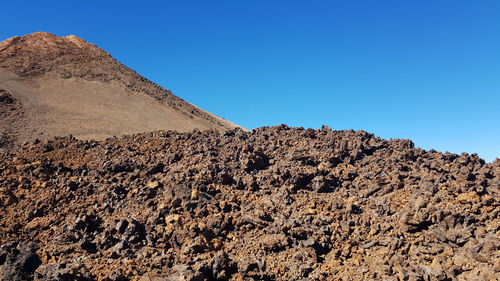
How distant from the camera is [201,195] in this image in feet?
34.5

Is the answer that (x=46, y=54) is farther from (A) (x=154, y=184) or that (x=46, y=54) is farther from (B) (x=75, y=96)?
(A) (x=154, y=184)

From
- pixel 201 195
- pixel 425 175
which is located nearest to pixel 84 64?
pixel 201 195

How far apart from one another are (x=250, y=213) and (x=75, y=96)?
110 ft

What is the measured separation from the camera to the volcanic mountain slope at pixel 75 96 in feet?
93.0

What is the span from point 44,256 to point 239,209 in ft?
16.7

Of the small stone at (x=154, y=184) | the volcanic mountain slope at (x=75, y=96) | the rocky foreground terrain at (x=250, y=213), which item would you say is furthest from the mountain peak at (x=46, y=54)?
the small stone at (x=154, y=184)

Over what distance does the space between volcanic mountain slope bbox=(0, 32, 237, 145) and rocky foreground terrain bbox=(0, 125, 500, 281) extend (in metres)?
15.7

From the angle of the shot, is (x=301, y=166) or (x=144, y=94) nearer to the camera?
(x=301, y=166)

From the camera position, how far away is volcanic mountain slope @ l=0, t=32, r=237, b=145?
93.0ft

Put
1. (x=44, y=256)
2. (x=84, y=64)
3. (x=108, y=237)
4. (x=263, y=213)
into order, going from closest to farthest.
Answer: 1. (x=44, y=256)
2. (x=108, y=237)
3. (x=263, y=213)
4. (x=84, y=64)

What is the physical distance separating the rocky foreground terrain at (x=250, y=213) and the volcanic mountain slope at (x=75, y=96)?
15748 millimetres

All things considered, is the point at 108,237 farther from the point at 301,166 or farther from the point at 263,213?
the point at 301,166

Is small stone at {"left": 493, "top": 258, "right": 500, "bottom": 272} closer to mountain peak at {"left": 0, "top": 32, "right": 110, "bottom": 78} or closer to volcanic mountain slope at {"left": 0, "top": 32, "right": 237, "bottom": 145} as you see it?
volcanic mountain slope at {"left": 0, "top": 32, "right": 237, "bottom": 145}

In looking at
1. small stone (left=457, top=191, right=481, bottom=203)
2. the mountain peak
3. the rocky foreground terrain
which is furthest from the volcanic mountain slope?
small stone (left=457, top=191, right=481, bottom=203)
